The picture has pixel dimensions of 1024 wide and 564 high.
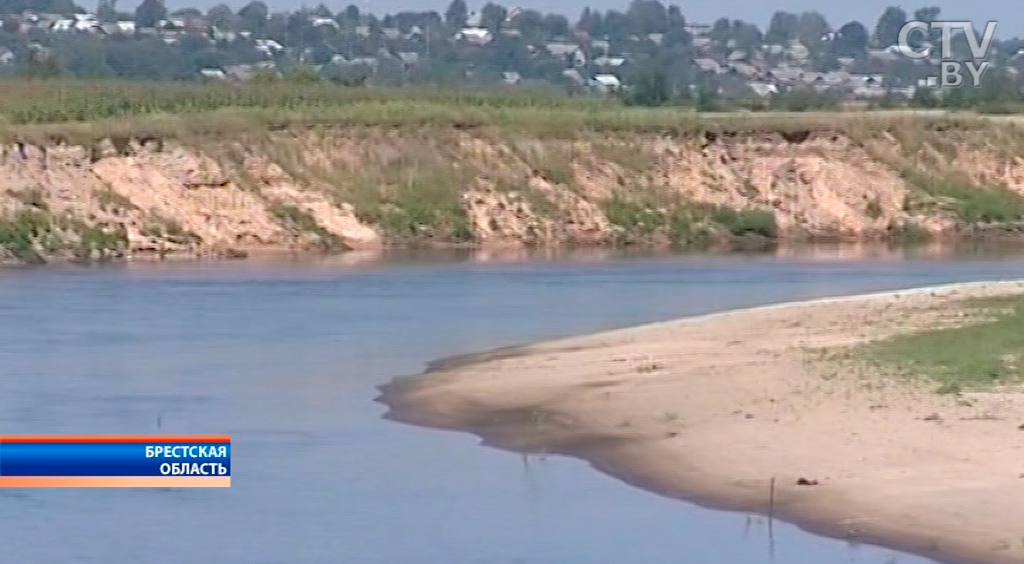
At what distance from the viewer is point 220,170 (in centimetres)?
4297

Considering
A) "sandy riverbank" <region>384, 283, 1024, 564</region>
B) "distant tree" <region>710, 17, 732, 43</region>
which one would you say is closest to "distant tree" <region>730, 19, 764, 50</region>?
"distant tree" <region>710, 17, 732, 43</region>

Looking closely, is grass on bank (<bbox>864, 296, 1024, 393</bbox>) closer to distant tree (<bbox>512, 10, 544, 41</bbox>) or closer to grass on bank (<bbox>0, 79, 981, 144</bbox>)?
grass on bank (<bbox>0, 79, 981, 144</bbox>)

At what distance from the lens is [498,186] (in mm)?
45594

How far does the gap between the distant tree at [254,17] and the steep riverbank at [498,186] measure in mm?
82227

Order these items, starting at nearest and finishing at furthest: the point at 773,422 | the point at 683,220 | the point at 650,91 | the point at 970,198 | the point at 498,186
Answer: the point at 773,422 < the point at 498,186 < the point at 683,220 < the point at 970,198 < the point at 650,91

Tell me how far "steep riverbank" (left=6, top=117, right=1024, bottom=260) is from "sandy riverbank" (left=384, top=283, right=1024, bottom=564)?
61.4 feet

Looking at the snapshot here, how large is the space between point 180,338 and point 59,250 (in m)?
14.2

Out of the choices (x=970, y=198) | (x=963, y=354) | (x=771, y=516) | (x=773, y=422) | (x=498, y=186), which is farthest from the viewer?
(x=970, y=198)

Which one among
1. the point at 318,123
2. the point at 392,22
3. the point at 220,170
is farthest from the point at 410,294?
the point at 392,22

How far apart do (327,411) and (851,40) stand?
13739 cm

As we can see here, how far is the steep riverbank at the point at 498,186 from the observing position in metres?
40.8

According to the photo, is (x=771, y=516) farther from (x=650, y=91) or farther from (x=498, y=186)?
(x=650, y=91)

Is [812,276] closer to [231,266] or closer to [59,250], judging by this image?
[231,266]

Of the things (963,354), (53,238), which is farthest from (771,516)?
(53,238)
